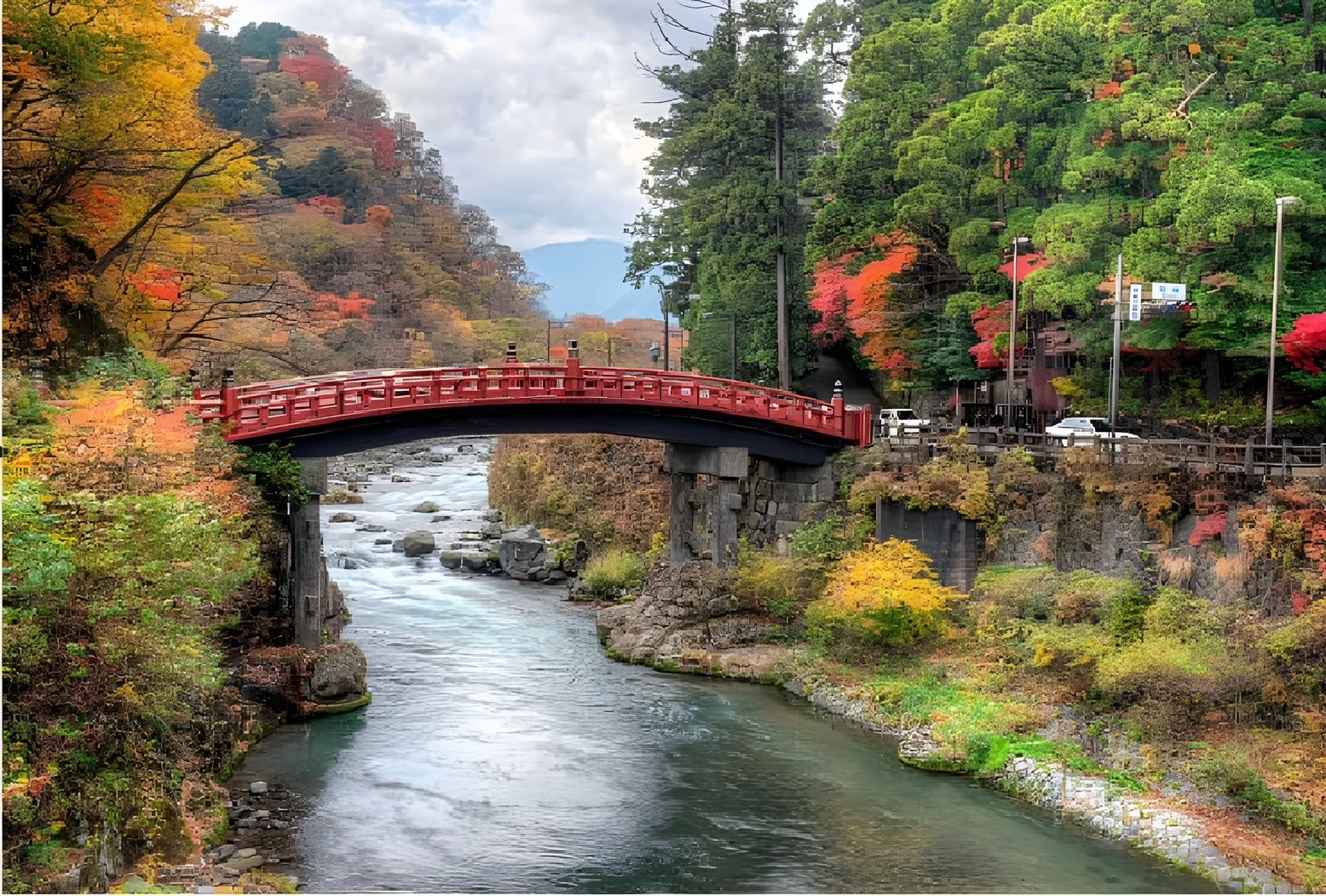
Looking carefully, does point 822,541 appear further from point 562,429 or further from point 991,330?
point 991,330

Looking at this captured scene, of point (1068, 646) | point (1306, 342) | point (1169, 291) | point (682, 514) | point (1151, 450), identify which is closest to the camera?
point (1068, 646)

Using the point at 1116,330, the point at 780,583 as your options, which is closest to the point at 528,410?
the point at 780,583

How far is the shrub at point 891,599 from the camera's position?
31266 millimetres

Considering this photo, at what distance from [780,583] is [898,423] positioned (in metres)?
6.42

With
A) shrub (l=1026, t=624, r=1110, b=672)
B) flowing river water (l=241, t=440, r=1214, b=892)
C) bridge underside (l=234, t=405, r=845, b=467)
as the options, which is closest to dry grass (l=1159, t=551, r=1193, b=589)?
shrub (l=1026, t=624, r=1110, b=672)

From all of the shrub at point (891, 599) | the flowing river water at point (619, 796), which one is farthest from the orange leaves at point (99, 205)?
the shrub at point (891, 599)

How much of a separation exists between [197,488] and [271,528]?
17.7 feet

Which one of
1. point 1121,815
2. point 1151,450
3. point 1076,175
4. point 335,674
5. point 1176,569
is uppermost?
point 1076,175

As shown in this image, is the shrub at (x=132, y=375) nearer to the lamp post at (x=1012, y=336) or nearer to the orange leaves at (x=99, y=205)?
the orange leaves at (x=99, y=205)

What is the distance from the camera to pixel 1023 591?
30.2 m

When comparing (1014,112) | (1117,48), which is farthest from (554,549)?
(1117,48)

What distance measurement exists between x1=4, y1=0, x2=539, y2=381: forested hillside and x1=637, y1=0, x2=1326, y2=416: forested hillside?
16.2m

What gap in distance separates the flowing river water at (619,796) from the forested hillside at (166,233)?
10.8 meters

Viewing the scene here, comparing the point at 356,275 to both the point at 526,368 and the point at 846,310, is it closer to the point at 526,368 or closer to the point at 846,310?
the point at 846,310
